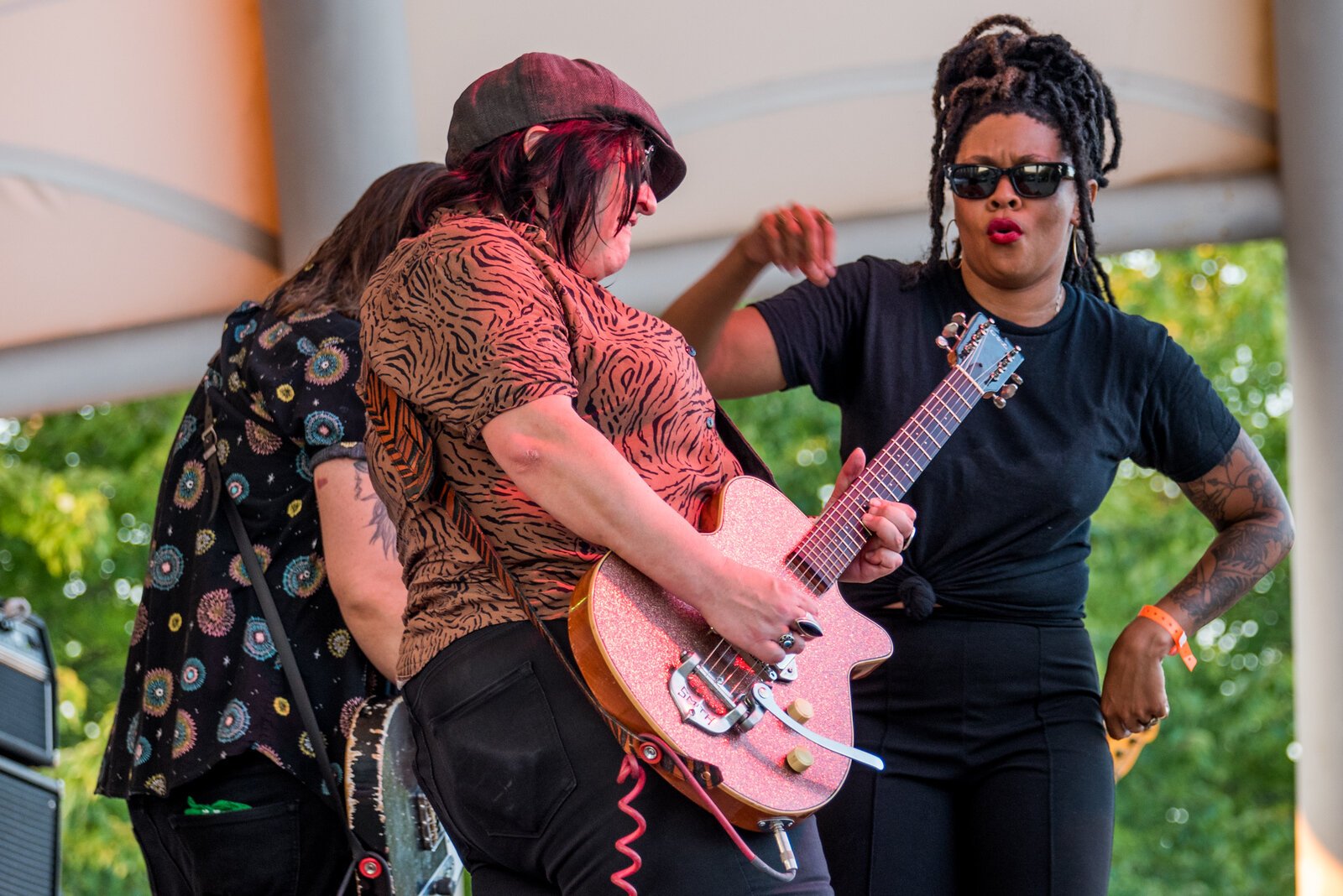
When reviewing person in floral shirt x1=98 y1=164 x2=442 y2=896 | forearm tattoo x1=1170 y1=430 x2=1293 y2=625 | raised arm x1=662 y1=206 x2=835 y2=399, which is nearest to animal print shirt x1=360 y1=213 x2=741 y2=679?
raised arm x1=662 y1=206 x2=835 y2=399

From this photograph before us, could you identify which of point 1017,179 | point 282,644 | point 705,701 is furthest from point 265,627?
point 1017,179

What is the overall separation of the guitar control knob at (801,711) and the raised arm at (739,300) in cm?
60

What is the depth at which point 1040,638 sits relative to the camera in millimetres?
2529

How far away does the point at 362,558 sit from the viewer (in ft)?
8.19

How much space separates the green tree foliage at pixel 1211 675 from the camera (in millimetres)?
11234

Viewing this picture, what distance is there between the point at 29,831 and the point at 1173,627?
8.17ft

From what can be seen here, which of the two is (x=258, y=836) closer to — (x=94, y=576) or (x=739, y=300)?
(x=739, y=300)

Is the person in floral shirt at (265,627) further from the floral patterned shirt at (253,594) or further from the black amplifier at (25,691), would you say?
the black amplifier at (25,691)

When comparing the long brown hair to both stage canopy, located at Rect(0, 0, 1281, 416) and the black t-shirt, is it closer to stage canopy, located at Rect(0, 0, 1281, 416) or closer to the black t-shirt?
the black t-shirt

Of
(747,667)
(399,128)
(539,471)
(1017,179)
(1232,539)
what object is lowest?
(1232,539)

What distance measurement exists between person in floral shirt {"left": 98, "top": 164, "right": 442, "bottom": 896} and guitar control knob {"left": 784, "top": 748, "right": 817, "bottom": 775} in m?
0.85

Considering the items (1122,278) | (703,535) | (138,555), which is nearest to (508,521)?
(703,535)

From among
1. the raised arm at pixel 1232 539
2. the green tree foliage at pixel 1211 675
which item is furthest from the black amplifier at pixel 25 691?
the green tree foliage at pixel 1211 675

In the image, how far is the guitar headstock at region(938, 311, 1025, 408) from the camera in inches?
95.8
